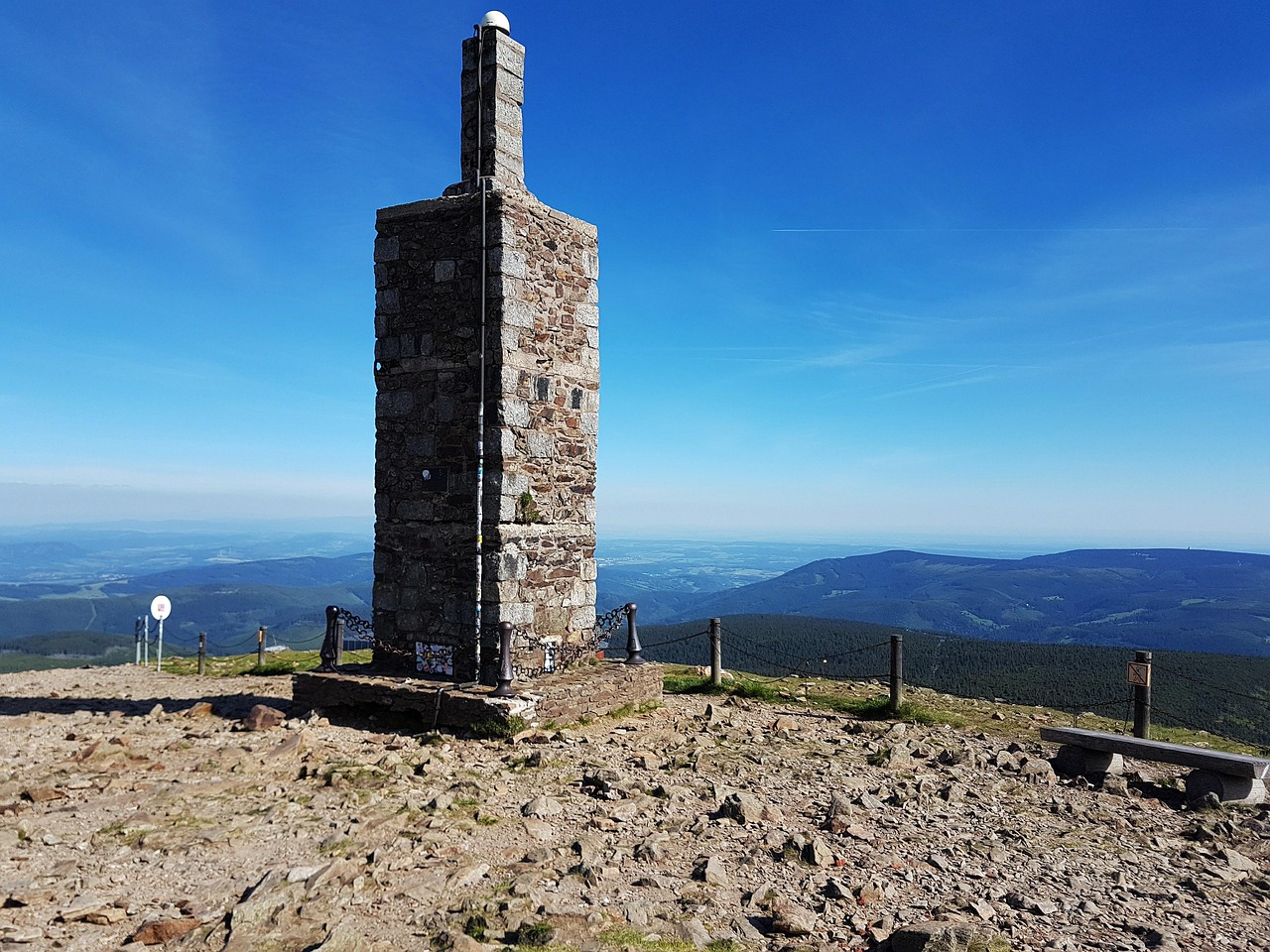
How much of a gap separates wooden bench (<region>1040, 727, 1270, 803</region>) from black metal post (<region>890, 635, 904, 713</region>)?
9.73 feet

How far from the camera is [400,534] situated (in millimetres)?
11961

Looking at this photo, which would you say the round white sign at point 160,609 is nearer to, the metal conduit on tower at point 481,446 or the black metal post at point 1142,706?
the metal conduit on tower at point 481,446

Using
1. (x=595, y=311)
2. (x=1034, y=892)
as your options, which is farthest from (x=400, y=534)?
(x=1034, y=892)

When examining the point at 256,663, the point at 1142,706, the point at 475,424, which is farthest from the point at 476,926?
the point at 256,663

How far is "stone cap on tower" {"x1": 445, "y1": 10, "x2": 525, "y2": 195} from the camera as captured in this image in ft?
38.2

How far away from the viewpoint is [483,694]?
33.8 feet

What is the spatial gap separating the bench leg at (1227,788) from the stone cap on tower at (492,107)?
1186 centimetres

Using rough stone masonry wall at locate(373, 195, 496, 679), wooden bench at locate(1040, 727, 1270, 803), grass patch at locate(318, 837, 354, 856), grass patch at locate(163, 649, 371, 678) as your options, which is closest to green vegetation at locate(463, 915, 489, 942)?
grass patch at locate(318, 837, 354, 856)

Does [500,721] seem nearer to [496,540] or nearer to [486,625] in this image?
[486,625]

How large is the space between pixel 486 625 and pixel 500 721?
1.63 m

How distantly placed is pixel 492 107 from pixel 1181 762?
1284 cm

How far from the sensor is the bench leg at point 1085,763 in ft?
28.4

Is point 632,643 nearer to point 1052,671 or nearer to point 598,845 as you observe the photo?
point 598,845

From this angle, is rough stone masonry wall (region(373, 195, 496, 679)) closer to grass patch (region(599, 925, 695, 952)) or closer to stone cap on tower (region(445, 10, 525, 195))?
stone cap on tower (region(445, 10, 525, 195))
